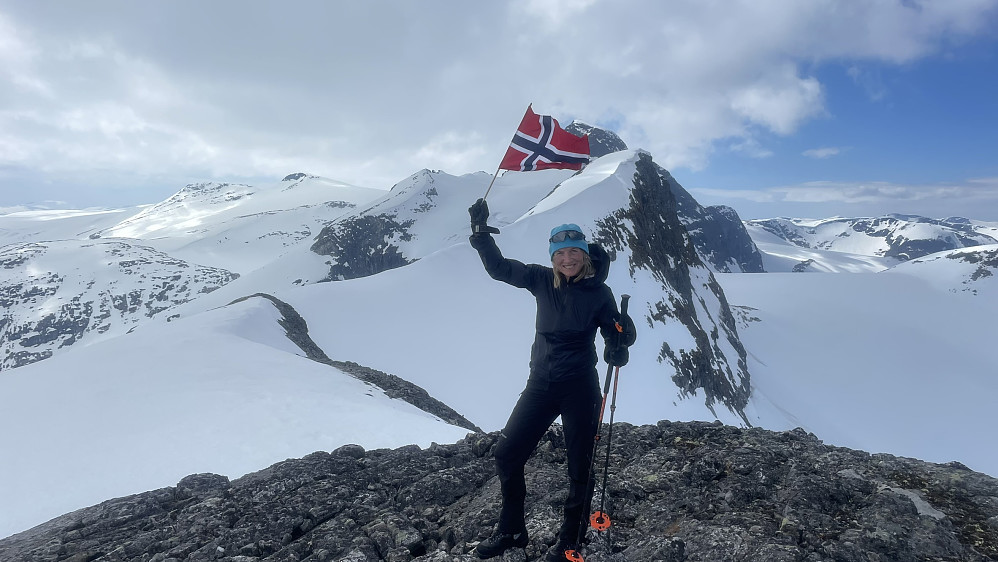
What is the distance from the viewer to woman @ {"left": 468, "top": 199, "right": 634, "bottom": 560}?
15.8 feet

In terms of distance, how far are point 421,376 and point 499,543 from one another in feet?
74.5

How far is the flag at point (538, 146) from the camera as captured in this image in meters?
7.83

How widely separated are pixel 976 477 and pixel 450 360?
82.1 feet

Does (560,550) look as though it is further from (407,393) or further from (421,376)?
(421,376)

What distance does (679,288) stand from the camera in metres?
45.3

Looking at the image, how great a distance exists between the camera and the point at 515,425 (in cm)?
492

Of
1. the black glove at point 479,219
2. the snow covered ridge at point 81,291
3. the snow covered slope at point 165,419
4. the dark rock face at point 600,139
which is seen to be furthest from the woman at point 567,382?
the snow covered ridge at point 81,291

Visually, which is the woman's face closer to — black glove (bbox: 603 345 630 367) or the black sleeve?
the black sleeve

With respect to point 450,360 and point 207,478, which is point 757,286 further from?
point 207,478

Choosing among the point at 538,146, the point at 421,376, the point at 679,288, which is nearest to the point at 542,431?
the point at 538,146

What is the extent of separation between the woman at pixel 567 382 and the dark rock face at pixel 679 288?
98.8ft

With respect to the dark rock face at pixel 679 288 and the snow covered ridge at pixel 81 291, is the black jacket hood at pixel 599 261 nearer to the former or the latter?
the dark rock face at pixel 679 288

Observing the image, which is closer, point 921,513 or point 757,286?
point 921,513

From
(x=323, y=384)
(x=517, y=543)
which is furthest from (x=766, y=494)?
(x=323, y=384)
